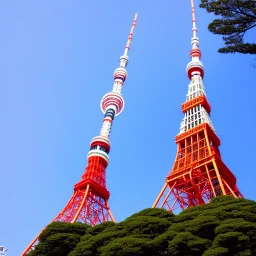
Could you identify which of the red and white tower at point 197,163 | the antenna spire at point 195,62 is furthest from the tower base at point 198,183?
the antenna spire at point 195,62

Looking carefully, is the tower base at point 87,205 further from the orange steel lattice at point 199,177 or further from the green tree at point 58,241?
the green tree at point 58,241

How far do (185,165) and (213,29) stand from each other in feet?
95.8

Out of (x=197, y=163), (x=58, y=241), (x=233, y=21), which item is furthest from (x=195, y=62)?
(x=233, y=21)

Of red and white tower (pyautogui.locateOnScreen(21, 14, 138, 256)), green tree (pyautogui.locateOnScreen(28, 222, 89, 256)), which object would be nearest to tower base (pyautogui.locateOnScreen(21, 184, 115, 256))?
red and white tower (pyautogui.locateOnScreen(21, 14, 138, 256))

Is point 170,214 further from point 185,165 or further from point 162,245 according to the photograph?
point 185,165

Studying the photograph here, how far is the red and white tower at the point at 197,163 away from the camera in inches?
1403

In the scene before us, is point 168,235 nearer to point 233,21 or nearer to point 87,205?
point 233,21

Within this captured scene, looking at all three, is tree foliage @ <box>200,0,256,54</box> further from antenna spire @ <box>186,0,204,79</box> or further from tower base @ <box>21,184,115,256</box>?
antenna spire @ <box>186,0,204,79</box>

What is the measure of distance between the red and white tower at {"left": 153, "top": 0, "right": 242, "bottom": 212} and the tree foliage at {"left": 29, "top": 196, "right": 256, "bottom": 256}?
58.6 ft

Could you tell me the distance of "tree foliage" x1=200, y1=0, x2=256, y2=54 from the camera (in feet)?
33.1

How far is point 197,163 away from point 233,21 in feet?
93.0

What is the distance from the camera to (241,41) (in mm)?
10500

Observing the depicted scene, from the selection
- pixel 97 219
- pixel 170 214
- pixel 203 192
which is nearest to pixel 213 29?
pixel 170 214

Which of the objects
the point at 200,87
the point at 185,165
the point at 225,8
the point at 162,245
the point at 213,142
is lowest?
the point at 162,245
